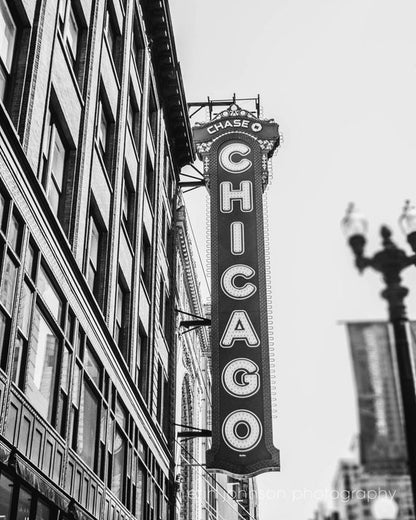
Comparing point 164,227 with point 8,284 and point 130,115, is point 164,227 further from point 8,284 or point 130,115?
point 8,284

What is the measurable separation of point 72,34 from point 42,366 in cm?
1038

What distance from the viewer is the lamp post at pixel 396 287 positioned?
339 inches

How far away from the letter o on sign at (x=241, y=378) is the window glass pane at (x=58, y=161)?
13.9m

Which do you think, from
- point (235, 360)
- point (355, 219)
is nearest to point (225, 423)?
point (235, 360)

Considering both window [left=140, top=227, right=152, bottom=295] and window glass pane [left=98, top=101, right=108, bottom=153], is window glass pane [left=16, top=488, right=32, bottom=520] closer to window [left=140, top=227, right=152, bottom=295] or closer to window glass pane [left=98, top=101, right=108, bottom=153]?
window glass pane [left=98, top=101, right=108, bottom=153]

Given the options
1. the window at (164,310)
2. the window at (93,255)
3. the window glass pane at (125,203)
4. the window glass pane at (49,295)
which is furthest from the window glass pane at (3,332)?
the window at (164,310)

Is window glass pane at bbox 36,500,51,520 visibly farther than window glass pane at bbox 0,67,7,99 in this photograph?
No

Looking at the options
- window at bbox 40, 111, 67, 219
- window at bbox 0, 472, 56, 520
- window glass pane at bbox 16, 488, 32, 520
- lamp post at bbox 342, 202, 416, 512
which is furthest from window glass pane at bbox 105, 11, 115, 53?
lamp post at bbox 342, 202, 416, 512

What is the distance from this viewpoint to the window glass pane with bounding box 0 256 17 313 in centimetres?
1348

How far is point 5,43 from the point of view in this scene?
1586 centimetres

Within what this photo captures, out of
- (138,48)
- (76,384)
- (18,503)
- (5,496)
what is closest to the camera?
(5,496)

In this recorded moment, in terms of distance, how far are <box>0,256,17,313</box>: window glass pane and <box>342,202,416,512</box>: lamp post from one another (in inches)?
262

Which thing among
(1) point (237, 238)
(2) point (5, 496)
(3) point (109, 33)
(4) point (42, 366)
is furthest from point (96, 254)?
(1) point (237, 238)

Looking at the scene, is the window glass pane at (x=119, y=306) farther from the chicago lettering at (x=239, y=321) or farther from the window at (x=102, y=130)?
the chicago lettering at (x=239, y=321)
